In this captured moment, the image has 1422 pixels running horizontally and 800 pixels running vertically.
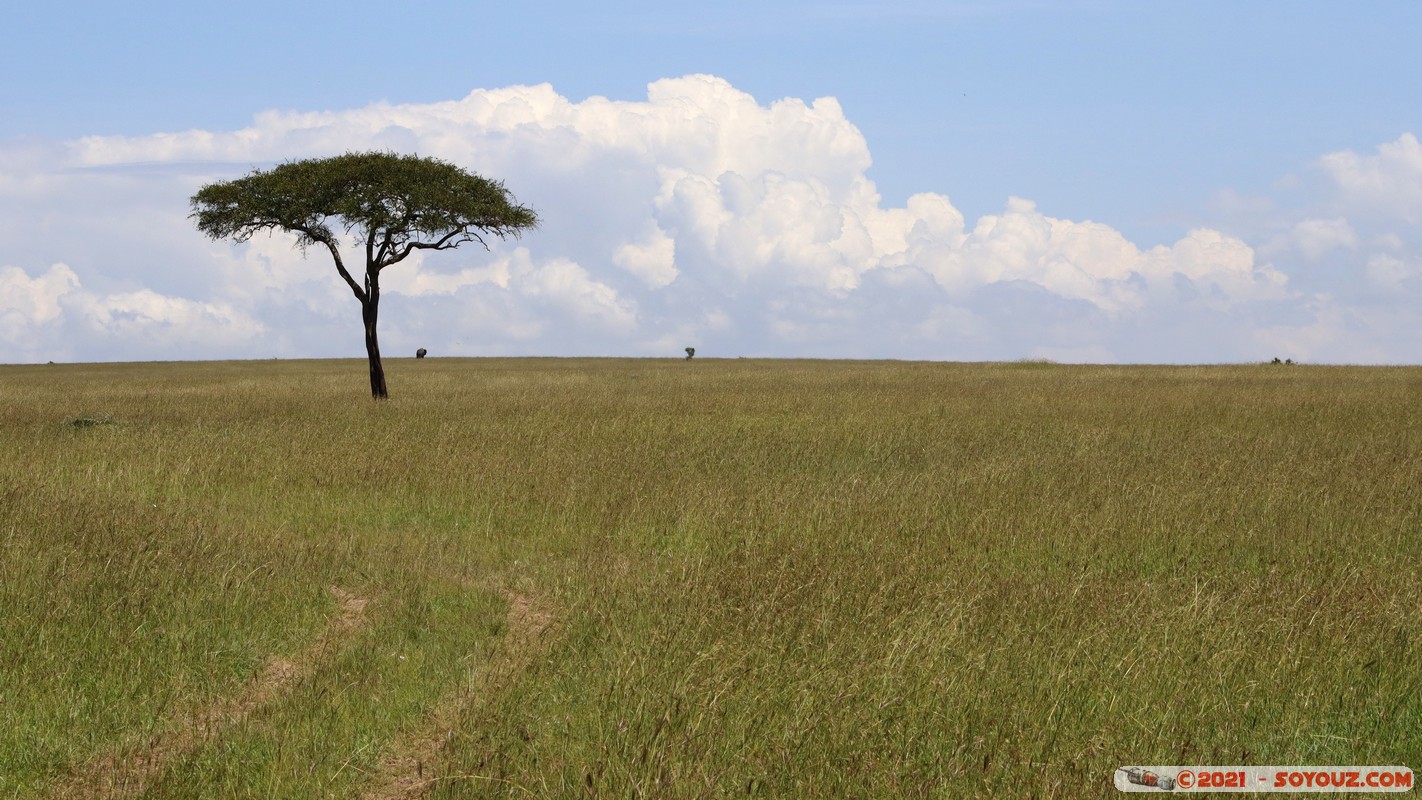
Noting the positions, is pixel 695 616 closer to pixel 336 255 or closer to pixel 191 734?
A: pixel 191 734

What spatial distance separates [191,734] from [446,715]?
1.49 m

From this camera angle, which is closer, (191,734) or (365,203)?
(191,734)

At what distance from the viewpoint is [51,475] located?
1464 cm

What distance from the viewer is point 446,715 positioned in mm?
6344

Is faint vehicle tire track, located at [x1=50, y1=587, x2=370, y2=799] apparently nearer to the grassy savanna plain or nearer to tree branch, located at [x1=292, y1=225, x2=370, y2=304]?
the grassy savanna plain

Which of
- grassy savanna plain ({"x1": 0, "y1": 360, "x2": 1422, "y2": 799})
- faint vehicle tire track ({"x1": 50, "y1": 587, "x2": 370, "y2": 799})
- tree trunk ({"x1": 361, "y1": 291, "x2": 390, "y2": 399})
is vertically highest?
tree trunk ({"x1": 361, "y1": 291, "x2": 390, "y2": 399})

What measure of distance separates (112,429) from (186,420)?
10.6ft

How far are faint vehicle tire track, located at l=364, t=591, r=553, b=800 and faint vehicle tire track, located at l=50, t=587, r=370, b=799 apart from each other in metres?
1.14

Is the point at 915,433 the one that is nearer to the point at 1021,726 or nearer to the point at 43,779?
the point at 1021,726

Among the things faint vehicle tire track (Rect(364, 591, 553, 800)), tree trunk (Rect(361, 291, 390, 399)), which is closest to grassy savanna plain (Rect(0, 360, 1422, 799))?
faint vehicle tire track (Rect(364, 591, 553, 800))

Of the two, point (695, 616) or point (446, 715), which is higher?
point (695, 616)

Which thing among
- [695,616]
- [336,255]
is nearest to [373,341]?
[336,255]

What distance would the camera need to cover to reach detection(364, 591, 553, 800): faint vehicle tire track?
559 cm

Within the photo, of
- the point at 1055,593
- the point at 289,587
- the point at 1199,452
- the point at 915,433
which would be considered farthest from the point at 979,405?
the point at 289,587
